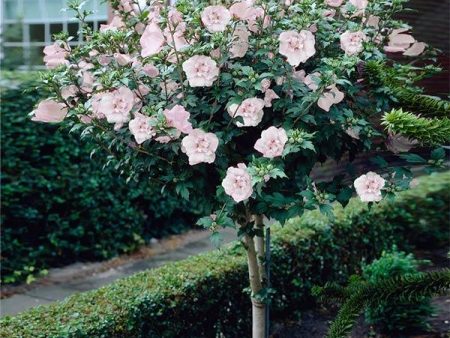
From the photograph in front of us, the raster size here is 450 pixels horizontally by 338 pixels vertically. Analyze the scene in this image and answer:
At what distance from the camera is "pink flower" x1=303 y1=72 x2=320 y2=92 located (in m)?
2.50

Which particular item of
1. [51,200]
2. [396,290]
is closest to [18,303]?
[51,200]

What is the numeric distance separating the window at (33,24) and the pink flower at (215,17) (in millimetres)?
6775

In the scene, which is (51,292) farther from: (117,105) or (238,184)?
(238,184)

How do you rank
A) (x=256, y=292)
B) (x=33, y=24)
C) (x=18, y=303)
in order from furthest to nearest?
(x=33, y=24) → (x=18, y=303) → (x=256, y=292)

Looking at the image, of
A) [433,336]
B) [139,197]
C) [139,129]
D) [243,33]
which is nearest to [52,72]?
[139,129]

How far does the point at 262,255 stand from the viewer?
352 centimetres

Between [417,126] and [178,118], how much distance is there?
90cm

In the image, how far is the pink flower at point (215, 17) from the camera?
241 cm

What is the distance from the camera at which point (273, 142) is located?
2398 mm

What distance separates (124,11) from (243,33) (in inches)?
27.3

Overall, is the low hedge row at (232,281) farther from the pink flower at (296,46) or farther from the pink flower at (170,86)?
the pink flower at (170,86)

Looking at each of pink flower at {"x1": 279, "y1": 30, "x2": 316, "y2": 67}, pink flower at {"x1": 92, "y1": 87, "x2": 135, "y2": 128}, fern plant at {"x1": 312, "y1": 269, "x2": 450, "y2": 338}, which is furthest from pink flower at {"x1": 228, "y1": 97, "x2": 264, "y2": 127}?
fern plant at {"x1": 312, "y1": 269, "x2": 450, "y2": 338}

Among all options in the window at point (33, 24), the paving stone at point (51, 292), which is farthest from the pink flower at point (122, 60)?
the window at point (33, 24)

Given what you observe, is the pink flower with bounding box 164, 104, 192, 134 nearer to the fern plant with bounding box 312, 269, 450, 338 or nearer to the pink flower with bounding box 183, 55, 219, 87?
the pink flower with bounding box 183, 55, 219, 87
